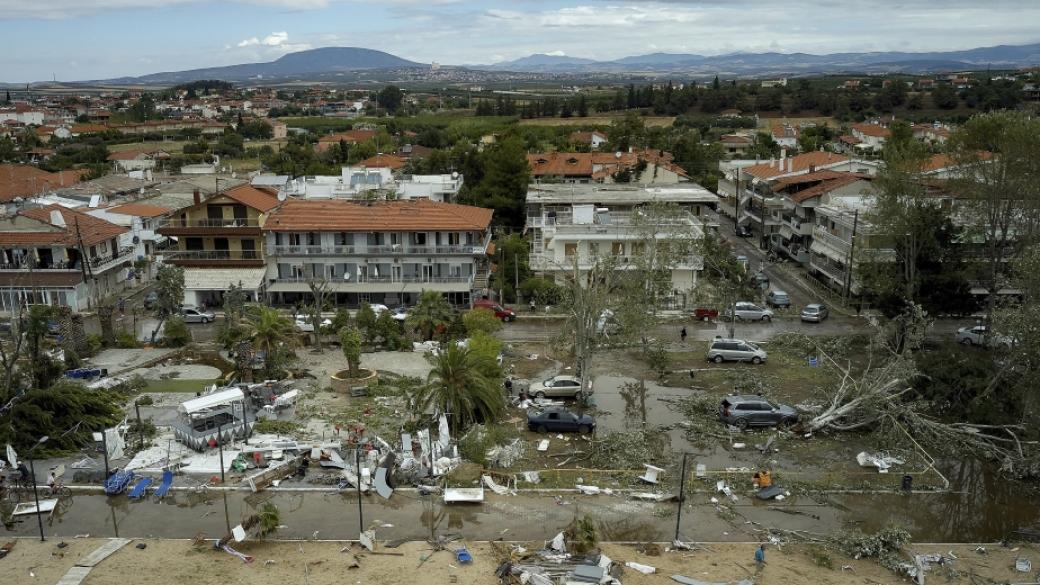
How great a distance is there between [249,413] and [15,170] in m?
56.0

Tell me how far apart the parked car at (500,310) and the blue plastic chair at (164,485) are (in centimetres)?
1887

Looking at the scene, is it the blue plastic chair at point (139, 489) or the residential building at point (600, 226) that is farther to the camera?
the residential building at point (600, 226)

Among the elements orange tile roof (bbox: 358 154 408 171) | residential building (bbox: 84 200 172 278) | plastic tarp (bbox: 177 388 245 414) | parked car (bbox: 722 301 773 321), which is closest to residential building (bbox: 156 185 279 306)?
residential building (bbox: 84 200 172 278)

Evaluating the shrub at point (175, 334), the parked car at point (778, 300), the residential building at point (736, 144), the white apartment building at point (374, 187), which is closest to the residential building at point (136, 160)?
the white apartment building at point (374, 187)

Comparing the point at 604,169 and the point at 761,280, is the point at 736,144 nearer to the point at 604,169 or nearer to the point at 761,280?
the point at 604,169

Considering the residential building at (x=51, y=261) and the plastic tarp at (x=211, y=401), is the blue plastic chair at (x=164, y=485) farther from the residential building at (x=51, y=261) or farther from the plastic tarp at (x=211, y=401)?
the residential building at (x=51, y=261)

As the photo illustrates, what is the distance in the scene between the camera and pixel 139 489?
804 inches

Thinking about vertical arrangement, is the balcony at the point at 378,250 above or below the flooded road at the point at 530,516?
above

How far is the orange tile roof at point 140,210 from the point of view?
159ft

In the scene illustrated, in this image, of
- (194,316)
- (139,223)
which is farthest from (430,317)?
(139,223)

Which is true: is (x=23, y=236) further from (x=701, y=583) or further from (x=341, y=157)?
(x=341, y=157)

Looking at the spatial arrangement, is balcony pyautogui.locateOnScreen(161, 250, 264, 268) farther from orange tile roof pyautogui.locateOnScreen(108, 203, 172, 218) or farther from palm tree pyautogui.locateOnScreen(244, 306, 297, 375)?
palm tree pyautogui.locateOnScreen(244, 306, 297, 375)

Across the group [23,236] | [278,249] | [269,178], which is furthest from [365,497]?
[269,178]

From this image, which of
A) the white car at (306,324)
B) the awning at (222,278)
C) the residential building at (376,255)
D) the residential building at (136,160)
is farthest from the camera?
the residential building at (136,160)
